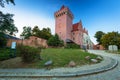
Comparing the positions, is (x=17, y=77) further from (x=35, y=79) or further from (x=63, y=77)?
(x=63, y=77)

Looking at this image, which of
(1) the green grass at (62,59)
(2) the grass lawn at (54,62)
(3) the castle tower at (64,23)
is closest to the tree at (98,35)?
(3) the castle tower at (64,23)

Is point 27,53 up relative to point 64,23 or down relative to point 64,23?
down

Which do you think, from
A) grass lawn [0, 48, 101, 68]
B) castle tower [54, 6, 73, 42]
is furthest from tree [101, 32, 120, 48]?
grass lawn [0, 48, 101, 68]

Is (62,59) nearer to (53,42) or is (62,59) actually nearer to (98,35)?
(53,42)

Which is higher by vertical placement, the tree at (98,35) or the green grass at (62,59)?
the tree at (98,35)

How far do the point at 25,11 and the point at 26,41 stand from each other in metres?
19.2

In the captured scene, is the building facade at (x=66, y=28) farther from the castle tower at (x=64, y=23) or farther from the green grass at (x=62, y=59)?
the green grass at (x=62, y=59)

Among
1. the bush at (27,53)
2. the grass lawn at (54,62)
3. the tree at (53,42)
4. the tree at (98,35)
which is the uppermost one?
the tree at (98,35)

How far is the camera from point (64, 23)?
44688 millimetres

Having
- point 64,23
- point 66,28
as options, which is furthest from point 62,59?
point 64,23

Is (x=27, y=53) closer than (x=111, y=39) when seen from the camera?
Yes

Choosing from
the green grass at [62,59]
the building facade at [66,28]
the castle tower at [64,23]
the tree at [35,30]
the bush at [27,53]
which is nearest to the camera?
the green grass at [62,59]

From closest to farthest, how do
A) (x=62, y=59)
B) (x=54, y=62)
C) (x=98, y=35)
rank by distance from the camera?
1. (x=54, y=62)
2. (x=62, y=59)
3. (x=98, y=35)

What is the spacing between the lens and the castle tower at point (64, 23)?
44.3 m
